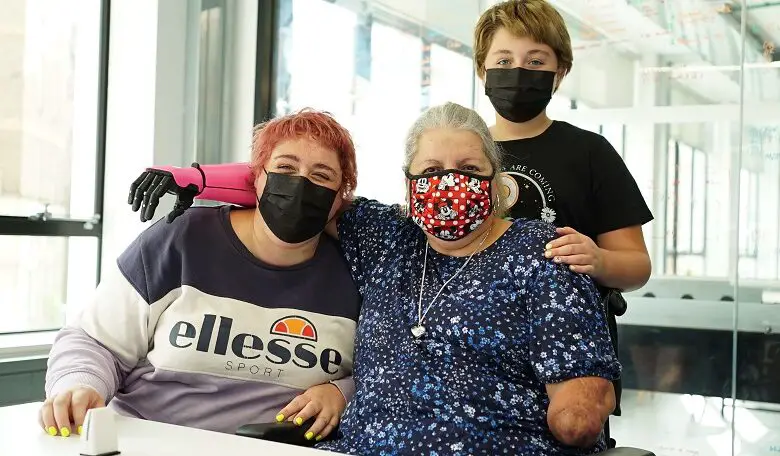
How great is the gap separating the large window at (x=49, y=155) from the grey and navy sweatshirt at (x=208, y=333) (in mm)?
2117

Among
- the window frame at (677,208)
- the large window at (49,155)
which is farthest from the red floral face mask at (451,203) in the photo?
the large window at (49,155)

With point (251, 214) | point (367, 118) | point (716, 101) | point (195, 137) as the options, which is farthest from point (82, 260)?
point (716, 101)

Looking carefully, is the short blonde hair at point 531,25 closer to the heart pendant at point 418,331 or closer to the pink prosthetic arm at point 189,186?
the pink prosthetic arm at point 189,186

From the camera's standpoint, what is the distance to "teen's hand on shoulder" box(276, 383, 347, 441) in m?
1.82

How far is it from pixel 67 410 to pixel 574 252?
41.3 inches

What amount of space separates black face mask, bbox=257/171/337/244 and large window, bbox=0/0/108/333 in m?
2.25

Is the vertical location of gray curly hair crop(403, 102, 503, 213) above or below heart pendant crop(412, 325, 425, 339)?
above

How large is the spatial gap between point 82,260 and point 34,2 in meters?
1.28

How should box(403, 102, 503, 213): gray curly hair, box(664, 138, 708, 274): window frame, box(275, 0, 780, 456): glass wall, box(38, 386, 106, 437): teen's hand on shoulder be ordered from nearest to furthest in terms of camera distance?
box(38, 386, 106, 437): teen's hand on shoulder
box(403, 102, 503, 213): gray curly hair
box(275, 0, 780, 456): glass wall
box(664, 138, 708, 274): window frame

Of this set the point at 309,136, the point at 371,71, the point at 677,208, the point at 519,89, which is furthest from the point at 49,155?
the point at 677,208

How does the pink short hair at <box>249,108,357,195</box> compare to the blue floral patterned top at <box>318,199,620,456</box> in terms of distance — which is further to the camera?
the pink short hair at <box>249,108,357,195</box>

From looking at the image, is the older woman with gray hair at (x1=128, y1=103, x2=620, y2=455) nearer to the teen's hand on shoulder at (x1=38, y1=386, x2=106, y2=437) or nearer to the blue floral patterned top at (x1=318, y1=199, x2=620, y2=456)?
the blue floral patterned top at (x1=318, y1=199, x2=620, y2=456)

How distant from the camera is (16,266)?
3904 mm

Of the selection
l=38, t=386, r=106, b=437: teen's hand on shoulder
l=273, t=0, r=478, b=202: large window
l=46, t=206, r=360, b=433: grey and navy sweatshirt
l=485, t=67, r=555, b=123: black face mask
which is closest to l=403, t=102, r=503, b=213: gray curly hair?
l=485, t=67, r=555, b=123: black face mask
